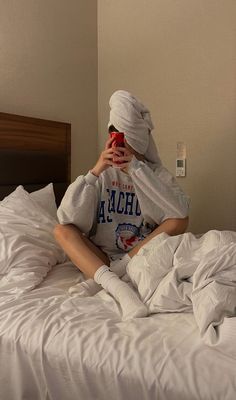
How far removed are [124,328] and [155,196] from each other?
25.7 inches

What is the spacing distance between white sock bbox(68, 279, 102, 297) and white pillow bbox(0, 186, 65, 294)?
134 mm

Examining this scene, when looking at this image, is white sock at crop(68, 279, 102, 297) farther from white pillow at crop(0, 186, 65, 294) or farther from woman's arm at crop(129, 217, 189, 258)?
woman's arm at crop(129, 217, 189, 258)

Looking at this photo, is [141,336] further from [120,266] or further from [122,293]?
[120,266]

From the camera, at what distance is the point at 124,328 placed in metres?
0.95

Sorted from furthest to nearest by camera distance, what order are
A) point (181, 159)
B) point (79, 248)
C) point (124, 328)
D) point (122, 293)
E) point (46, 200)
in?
point (181, 159) → point (46, 200) → point (79, 248) → point (122, 293) → point (124, 328)

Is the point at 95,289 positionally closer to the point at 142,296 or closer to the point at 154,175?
the point at 142,296

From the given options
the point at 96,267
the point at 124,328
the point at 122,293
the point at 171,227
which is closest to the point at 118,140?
the point at 171,227

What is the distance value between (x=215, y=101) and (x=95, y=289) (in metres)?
1.37

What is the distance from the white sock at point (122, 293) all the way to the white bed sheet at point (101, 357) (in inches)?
1.1

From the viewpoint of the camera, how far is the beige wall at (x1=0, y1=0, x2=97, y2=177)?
74.0 inches

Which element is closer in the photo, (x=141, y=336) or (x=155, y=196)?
(x=141, y=336)

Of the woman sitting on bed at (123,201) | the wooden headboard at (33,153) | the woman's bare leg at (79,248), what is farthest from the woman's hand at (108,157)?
the wooden headboard at (33,153)

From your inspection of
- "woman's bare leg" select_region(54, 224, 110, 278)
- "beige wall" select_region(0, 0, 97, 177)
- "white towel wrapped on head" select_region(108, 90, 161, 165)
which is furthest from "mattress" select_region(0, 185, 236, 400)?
"beige wall" select_region(0, 0, 97, 177)

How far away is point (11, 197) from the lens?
61.2 inches
